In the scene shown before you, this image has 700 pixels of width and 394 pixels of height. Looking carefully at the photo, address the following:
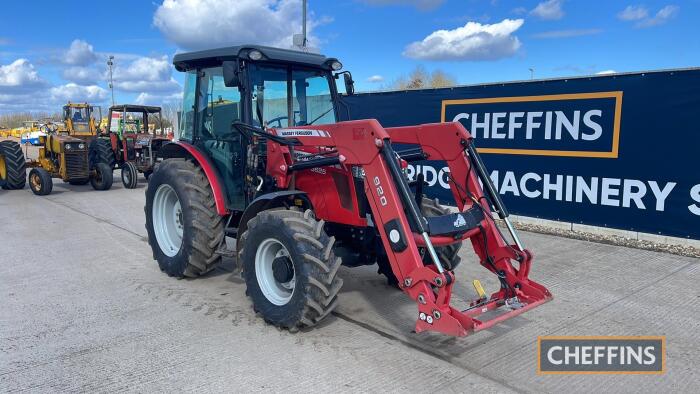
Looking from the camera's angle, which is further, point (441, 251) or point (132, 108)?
point (132, 108)

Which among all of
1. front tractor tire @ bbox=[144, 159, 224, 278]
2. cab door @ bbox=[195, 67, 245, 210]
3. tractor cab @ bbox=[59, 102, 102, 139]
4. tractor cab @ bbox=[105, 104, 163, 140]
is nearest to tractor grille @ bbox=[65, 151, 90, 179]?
tractor cab @ bbox=[105, 104, 163, 140]

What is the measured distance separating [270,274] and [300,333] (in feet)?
1.96

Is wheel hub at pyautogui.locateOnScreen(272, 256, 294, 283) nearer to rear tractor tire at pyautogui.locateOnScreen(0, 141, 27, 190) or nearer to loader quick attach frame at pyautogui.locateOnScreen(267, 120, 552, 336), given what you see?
loader quick attach frame at pyautogui.locateOnScreen(267, 120, 552, 336)

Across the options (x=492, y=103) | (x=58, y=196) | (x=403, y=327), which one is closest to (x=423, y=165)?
(x=492, y=103)

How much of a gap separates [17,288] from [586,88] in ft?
25.9

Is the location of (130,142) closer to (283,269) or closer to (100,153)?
(100,153)

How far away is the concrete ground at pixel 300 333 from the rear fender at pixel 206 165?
0.91 m

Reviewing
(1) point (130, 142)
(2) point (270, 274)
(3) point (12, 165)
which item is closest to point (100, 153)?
(1) point (130, 142)

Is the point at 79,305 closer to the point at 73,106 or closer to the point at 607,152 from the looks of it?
the point at 607,152

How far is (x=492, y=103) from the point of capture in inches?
348

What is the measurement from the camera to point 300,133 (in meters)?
4.61

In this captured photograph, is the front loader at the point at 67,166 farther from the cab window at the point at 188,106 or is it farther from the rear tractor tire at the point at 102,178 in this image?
the cab window at the point at 188,106

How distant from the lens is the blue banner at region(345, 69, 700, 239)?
6930mm

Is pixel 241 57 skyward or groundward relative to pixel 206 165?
skyward
